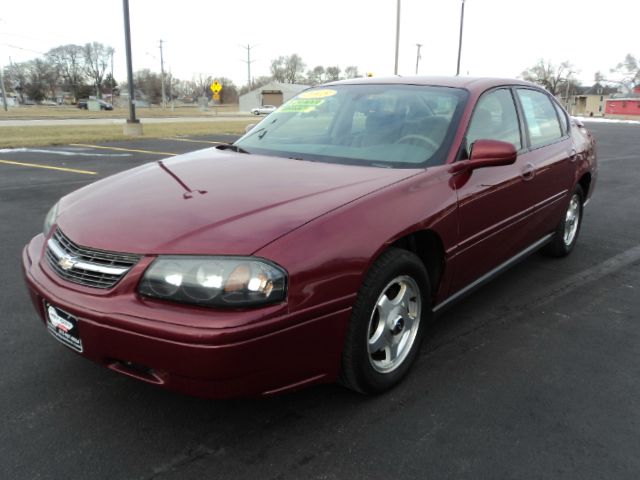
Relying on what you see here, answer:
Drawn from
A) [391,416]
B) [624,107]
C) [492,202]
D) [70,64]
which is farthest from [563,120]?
[70,64]

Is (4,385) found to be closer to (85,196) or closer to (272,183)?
(85,196)

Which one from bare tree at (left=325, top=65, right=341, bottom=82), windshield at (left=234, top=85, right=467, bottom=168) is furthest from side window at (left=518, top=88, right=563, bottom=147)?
bare tree at (left=325, top=65, right=341, bottom=82)

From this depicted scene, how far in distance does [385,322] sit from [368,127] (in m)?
1.29

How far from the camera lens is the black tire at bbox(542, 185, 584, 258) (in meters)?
4.66

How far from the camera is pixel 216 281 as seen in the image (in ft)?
6.47

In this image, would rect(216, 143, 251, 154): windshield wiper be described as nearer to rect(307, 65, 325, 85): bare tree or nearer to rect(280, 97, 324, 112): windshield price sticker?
rect(280, 97, 324, 112): windshield price sticker

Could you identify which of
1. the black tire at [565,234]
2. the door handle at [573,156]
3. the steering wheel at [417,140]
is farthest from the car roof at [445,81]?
the black tire at [565,234]

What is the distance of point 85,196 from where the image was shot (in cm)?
276

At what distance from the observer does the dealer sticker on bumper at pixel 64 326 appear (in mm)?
2168

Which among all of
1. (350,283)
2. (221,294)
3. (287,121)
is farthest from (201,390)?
(287,121)

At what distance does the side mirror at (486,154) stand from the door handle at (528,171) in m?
0.64

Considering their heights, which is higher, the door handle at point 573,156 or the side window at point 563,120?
the side window at point 563,120

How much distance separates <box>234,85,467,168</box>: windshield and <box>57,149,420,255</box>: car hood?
229 millimetres

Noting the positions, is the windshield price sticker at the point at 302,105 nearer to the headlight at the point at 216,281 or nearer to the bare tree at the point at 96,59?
the headlight at the point at 216,281
